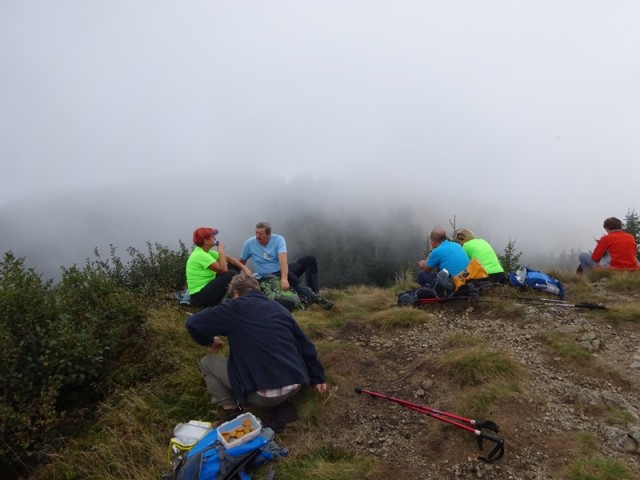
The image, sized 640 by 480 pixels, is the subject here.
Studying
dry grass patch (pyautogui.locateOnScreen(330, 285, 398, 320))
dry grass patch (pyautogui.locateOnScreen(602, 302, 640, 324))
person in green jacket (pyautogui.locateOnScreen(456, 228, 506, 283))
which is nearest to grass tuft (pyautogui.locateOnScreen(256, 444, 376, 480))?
dry grass patch (pyautogui.locateOnScreen(330, 285, 398, 320))

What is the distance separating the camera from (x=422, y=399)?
5.04m

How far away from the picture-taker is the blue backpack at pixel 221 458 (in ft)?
12.1

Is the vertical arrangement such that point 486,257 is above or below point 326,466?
above

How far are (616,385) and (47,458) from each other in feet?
22.5

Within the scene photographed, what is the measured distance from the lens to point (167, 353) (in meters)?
6.42

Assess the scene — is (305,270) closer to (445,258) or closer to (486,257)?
(445,258)

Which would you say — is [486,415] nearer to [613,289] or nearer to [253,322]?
[253,322]

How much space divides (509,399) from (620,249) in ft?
24.3

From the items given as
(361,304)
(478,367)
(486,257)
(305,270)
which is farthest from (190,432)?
(486,257)

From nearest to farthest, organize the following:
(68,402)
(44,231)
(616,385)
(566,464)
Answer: (566,464) < (616,385) < (68,402) < (44,231)

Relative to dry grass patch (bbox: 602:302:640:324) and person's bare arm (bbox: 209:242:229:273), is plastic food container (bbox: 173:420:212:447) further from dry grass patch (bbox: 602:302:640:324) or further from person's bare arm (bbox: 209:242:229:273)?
dry grass patch (bbox: 602:302:640:324)

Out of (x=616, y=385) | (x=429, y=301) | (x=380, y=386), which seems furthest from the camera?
(x=429, y=301)

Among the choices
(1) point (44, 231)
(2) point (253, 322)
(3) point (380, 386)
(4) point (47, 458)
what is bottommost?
(1) point (44, 231)

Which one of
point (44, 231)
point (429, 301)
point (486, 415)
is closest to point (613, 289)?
point (429, 301)
